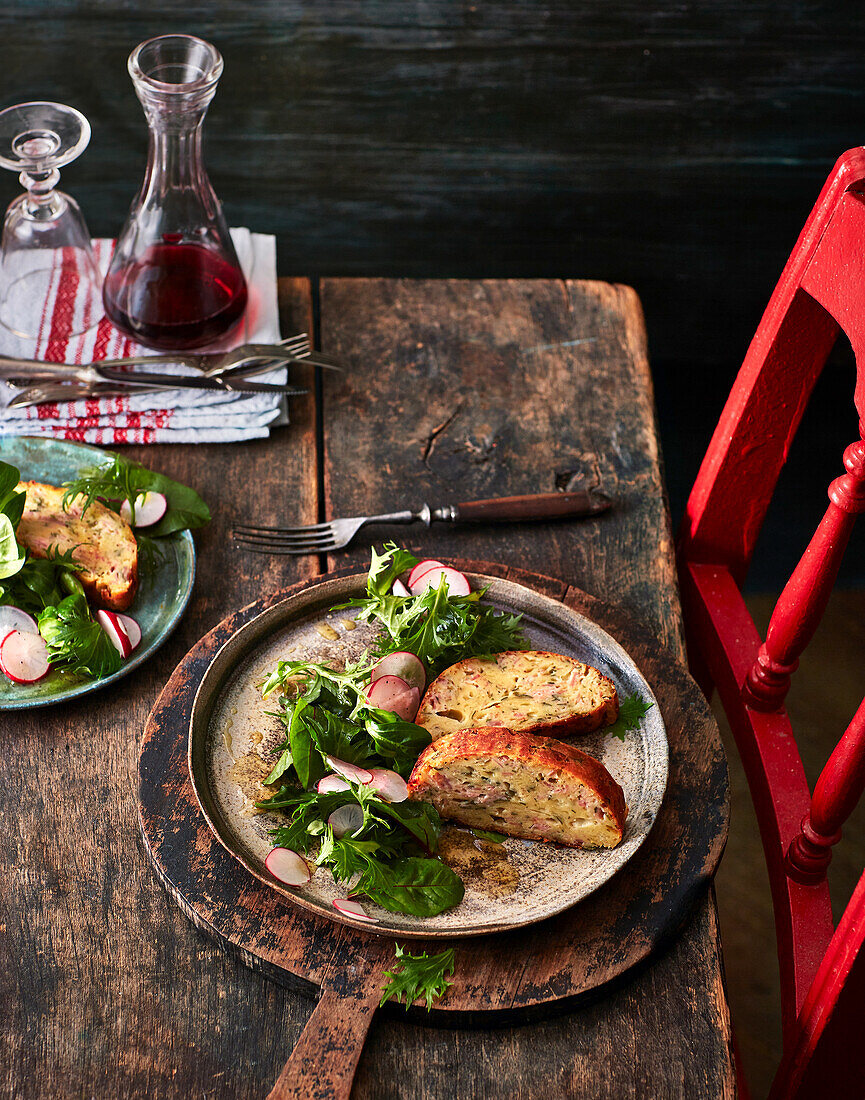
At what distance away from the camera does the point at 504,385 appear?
1.64 m

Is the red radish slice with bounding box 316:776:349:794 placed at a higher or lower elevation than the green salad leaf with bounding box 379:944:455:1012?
higher

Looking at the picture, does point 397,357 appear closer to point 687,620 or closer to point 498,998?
point 687,620

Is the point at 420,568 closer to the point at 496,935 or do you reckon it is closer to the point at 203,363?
the point at 496,935

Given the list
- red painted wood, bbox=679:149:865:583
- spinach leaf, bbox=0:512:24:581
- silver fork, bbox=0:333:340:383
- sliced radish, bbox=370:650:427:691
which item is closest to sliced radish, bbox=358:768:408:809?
sliced radish, bbox=370:650:427:691

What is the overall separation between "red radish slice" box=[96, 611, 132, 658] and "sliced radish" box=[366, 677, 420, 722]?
310 millimetres

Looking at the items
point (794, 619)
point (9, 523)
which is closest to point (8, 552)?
point (9, 523)

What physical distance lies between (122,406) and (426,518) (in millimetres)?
484

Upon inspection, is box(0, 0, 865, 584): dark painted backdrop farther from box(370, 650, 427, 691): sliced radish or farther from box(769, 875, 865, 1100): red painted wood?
box(769, 875, 865, 1100): red painted wood

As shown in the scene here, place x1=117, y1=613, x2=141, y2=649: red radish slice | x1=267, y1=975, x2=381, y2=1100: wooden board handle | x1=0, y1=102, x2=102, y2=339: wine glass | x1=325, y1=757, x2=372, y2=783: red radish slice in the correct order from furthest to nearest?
1. x1=0, y1=102, x2=102, y2=339: wine glass
2. x1=117, y1=613, x2=141, y2=649: red radish slice
3. x1=325, y1=757, x2=372, y2=783: red radish slice
4. x1=267, y1=975, x2=381, y2=1100: wooden board handle

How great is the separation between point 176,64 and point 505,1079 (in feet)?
4.25

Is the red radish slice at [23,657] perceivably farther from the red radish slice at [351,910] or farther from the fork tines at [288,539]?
the red radish slice at [351,910]

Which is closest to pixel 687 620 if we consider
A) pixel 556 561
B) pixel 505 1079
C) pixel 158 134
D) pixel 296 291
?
pixel 556 561

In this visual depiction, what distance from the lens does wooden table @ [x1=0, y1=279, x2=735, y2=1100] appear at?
92 centimetres

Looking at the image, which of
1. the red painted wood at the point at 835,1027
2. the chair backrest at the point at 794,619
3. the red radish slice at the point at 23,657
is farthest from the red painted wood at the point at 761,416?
the red radish slice at the point at 23,657
